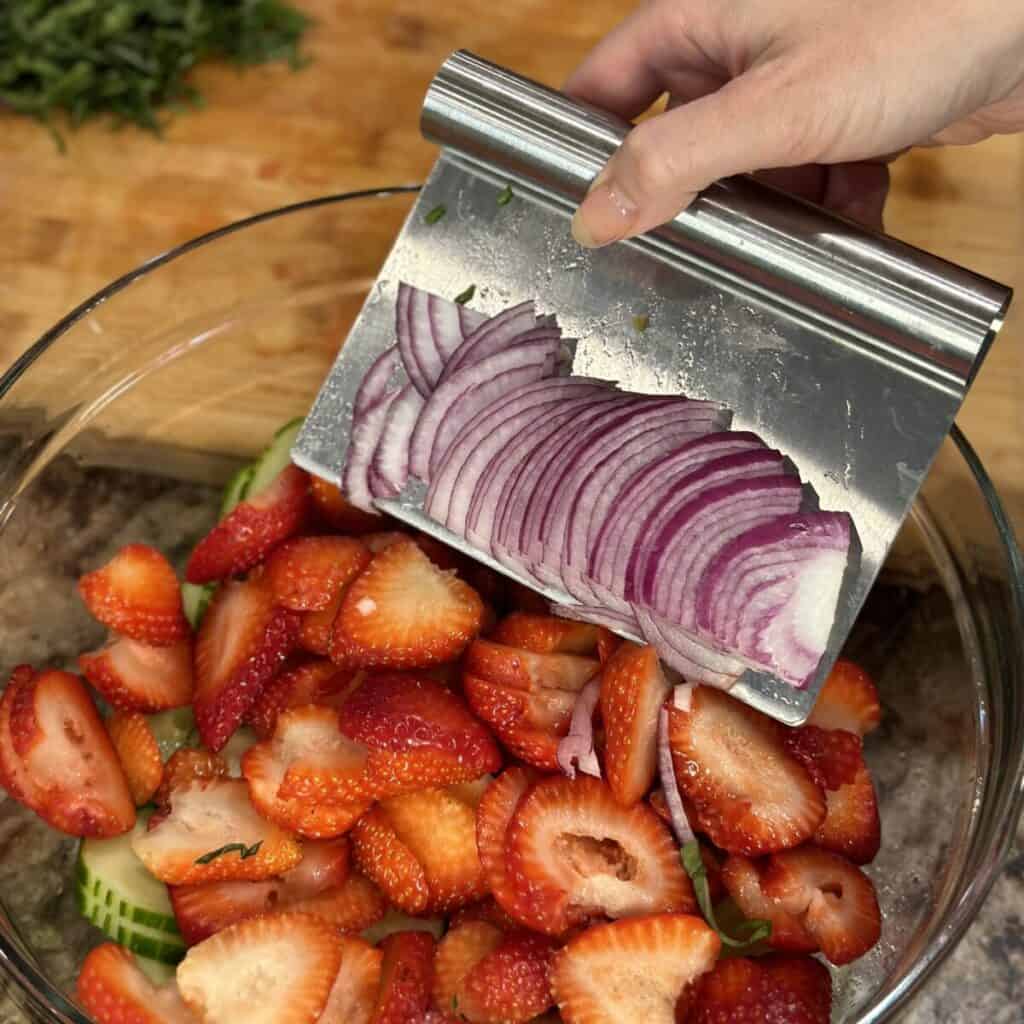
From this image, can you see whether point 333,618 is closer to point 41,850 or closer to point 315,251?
point 41,850

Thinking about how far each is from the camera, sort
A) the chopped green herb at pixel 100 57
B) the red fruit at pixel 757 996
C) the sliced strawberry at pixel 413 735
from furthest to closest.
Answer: the chopped green herb at pixel 100 57 < the sliced strawberry at pixel 413 735 < the red fruit at pixel 757 996

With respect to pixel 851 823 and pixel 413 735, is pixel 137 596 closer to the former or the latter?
pixel 413 735

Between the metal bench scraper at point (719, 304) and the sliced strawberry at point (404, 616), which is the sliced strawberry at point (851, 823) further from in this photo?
the sliced strawberry at point (404, 616)

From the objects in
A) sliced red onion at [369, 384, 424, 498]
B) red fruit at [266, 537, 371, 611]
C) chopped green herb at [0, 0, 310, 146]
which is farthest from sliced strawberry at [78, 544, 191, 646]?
chopped green herb at [0, 0, 310, 146]

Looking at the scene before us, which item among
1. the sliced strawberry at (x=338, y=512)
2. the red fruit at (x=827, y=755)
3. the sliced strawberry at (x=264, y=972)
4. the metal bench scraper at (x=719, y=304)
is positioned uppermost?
the metal bench scraper at (x=719, y=304)

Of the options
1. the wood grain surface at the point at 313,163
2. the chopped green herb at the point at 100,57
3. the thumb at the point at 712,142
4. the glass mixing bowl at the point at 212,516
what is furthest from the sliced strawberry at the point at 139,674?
the chopped green herb at the point at 100,57

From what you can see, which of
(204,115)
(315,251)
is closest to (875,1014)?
(315,251)
